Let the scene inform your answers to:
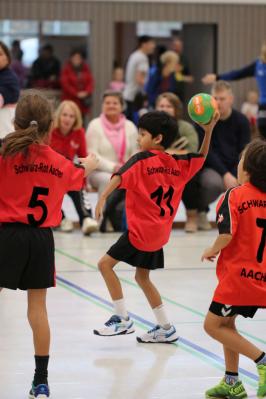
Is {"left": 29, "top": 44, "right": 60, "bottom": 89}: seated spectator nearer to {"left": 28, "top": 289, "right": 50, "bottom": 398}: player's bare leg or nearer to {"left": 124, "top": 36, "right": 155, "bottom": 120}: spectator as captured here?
{"left": 124, "top": 36, "right": 155, "bottom": 120}: spectator

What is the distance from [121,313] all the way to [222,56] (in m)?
13.4

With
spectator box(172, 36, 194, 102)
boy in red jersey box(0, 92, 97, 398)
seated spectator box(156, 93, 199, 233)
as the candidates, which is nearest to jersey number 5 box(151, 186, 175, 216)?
boy in red jersey box(0, 92, 97, 398)

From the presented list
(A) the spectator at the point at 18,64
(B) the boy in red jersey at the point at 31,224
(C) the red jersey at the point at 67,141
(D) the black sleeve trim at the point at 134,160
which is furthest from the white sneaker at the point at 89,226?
(A) the spectator at the point at 18,64

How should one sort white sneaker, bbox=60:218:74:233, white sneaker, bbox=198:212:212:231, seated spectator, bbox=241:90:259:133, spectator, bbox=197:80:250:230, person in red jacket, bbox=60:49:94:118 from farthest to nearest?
1. seated spectator, bbox=241:90:259:133
2. person in red jacket, bbox=60:49:94:118
3. white sneaker, bbox=198:212:212:231
4. white sneaker, bbox=60:218:74:233
5. spectator, bbox=197:80:250:230

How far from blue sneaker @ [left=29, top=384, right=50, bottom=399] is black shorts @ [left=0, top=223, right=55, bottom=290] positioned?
42 centimetres

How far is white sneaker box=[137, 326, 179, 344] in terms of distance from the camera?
4980 millimetres

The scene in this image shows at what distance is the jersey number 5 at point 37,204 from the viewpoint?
3945 millimetres

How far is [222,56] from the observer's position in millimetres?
17984

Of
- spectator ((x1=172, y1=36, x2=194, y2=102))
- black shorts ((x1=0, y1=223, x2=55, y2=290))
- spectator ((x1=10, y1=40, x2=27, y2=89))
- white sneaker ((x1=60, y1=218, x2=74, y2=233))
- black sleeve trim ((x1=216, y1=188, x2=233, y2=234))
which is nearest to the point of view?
black sleeve trim ((x1=216, y1=188, x2=233, y2=234))

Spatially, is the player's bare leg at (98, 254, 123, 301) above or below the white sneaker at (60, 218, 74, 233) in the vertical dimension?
above

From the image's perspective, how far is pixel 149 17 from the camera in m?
17.4

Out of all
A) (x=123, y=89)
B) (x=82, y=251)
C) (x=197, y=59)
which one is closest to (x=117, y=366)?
(x=82, y=251)

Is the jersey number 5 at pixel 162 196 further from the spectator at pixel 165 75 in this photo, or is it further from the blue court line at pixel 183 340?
the spectator at pixel 165 75

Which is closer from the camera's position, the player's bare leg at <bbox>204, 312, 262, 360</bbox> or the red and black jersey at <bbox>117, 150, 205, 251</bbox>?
the player's bare leg at <bbox>204, 312, 262, 360</bbox>
